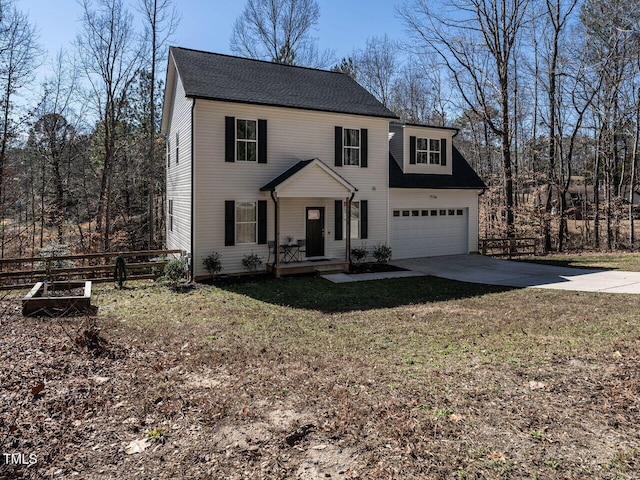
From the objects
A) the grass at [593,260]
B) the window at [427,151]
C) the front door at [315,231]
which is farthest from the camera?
the window at [427,151]

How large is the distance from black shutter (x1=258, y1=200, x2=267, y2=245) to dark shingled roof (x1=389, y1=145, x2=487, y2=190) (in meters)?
5.18

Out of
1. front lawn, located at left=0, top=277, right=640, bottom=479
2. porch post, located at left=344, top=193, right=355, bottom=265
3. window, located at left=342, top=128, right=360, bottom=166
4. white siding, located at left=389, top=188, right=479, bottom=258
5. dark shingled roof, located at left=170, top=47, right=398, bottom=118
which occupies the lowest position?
front lawn, located at left=0, top=277, right=640, bottom=479

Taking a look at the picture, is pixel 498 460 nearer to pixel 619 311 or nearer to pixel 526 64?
pixel 619 311

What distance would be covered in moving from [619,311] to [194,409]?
827 centimetres

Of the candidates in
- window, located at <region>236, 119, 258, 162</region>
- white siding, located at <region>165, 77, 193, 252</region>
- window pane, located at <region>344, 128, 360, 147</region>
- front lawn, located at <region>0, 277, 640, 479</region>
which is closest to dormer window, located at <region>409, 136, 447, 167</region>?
window pane, located at <region>344, 128, 360, 147</region>

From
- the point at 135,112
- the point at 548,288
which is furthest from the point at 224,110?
the point at 135,112

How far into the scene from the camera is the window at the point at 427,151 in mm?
16750

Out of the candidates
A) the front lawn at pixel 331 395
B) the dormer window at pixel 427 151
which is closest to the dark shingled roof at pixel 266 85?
the dormer window at pixel 427 151

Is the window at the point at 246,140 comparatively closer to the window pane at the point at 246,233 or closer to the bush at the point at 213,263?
the window pane at the point at 246,233

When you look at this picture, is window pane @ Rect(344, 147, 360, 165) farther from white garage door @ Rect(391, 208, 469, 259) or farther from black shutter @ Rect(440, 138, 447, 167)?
black shutter @ Rect(440, 138, 447, 167)

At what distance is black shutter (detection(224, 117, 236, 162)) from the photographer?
1271cm

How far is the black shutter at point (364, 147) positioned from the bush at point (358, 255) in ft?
10.1

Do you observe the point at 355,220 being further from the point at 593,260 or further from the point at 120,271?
the point at 593,260

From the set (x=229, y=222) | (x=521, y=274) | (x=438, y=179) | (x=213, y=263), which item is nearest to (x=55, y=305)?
(x=213, y=263)
